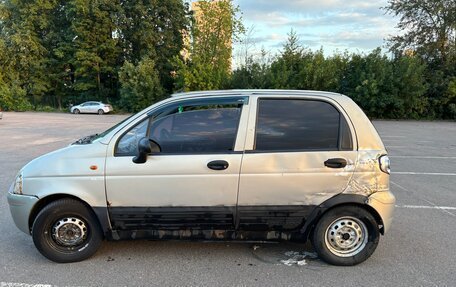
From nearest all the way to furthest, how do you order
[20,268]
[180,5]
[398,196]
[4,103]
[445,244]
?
[20,268] → [445,244] → [398,196] → [4,103] → [180,5]

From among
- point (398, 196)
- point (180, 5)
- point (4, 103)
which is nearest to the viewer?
point (398, 196)

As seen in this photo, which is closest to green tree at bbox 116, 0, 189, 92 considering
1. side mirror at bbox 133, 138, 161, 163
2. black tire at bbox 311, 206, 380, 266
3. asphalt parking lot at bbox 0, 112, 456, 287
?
asphalt parking lot at bbox 0, 112, 456, 287

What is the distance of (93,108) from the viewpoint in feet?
109

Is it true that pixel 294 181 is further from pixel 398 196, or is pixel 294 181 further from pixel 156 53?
pixel 156 53

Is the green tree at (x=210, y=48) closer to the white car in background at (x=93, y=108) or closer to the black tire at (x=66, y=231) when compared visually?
the white car in background at (x=93, y=108)

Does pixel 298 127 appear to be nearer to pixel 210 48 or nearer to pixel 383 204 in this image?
pixel 383 204

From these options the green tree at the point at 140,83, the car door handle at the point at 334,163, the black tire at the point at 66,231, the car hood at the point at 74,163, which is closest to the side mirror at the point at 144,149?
the car hood at the point at 74,163

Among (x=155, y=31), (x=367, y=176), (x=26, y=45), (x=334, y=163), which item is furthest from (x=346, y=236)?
(x=26, y=45)

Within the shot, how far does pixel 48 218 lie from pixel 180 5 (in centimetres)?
3736

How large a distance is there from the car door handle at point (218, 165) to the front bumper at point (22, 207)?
72.4 inches

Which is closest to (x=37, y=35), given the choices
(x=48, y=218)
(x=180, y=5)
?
(x=180, y=5)

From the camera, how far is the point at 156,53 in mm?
35125

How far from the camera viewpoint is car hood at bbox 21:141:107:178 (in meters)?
3.35

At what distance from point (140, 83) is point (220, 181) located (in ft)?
95.6
